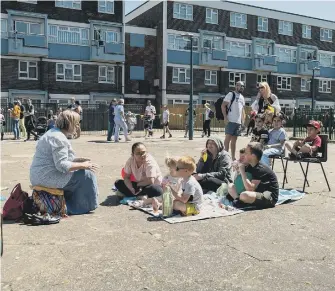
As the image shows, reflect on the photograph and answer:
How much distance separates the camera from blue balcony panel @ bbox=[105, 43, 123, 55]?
38375 millimetres

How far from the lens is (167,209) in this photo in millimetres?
5812

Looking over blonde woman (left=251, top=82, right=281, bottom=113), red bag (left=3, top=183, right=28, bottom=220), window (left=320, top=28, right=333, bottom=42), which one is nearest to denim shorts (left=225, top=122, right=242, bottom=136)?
blonde woman (left=251, top=82, right=281, bottom=113)

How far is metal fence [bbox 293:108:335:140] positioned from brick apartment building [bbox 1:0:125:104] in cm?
1939

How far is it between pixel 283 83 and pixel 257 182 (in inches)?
1828

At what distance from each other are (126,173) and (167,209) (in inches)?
53.9

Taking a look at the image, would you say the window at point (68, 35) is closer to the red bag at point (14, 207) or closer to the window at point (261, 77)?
the window at point (261, 77)

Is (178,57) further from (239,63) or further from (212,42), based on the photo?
A: (239,63)

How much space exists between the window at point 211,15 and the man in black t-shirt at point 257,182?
133 feet

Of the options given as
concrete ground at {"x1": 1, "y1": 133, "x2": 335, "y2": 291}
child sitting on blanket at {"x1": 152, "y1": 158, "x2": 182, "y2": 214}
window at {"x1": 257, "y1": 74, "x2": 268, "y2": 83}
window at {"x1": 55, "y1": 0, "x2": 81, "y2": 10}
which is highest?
window at {"x1": 55, "y1": 0, "x2": 81, "y2": 10}

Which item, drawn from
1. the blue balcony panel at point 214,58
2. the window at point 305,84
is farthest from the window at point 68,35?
the window at point 305,84

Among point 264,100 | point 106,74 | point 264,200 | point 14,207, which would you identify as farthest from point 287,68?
point 14,207

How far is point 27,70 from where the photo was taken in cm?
3566

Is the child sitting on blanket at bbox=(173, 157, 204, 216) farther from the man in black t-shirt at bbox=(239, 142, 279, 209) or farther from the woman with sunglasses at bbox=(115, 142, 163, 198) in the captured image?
the woman with sunglasses at bbox=(115, 142, 163, 198)

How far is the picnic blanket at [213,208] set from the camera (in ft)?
18.8
